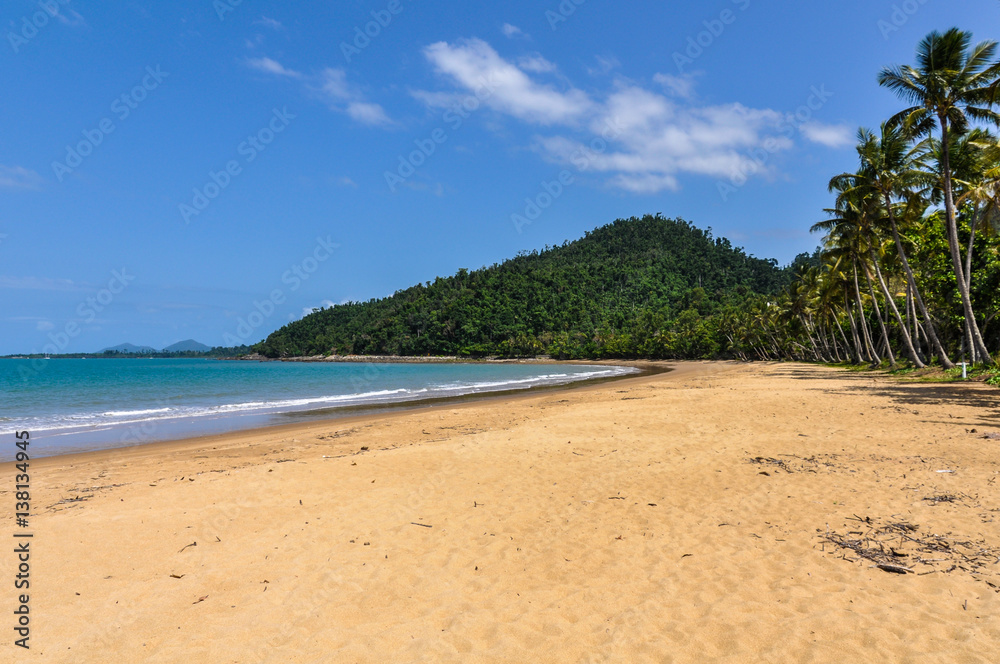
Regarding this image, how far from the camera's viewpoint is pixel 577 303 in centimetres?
13962

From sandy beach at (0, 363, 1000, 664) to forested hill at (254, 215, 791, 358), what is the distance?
9467 centimetres

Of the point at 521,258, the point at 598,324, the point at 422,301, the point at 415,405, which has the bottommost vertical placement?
the point at 415,405

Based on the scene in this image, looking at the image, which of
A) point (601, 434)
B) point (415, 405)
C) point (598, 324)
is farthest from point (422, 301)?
point (601, 434)

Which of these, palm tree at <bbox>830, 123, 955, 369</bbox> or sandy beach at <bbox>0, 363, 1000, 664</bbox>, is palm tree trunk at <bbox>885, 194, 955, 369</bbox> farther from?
sandy beach at <bbox>0, 363, 1000, 664</bbox>

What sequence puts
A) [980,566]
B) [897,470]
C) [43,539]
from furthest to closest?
[897,470] → [43,539] → [980,566]

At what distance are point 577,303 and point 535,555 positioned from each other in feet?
448

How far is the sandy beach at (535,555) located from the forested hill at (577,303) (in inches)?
3727

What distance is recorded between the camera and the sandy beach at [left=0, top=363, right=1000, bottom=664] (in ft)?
11.5

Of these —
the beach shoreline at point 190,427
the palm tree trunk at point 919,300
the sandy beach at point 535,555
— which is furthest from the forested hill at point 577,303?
the sandy beach at point 535,555

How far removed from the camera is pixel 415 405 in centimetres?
2388

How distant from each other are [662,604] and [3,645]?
4.87m

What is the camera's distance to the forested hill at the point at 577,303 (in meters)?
120

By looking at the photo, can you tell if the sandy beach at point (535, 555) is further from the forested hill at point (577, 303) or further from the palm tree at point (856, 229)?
the forested hill at point (577, 303)

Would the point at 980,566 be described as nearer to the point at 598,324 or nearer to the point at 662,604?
the point at 662,604
